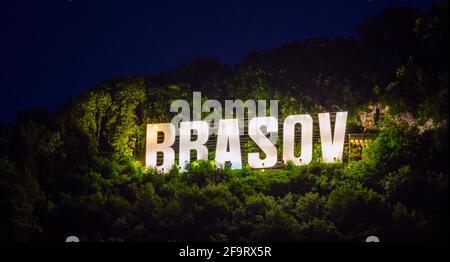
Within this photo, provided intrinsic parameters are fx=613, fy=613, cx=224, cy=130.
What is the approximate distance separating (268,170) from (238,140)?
47.7 inches

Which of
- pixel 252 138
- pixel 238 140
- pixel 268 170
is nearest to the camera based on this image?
pixel 268 170

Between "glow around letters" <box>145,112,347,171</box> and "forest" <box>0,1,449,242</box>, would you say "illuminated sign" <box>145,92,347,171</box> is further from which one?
"forest" <box>0,1,449,242</box>

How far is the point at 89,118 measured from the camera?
18672 millimetres

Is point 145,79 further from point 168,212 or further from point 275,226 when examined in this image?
point 275,226

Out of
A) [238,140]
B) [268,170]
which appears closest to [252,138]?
[238,140]

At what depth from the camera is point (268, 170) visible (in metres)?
17.2

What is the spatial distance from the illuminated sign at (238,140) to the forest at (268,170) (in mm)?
375

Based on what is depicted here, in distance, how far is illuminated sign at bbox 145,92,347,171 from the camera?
17.0 meters

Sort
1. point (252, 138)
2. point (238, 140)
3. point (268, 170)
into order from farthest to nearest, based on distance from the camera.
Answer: point (252, 138), point (238, 140), point (268, 170)

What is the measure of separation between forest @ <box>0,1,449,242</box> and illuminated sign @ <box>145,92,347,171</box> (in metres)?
0.38

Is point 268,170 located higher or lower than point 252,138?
lower

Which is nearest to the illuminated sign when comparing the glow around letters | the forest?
the glow around letters

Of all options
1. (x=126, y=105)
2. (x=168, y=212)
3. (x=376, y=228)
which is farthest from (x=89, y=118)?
(x=376, y=228)

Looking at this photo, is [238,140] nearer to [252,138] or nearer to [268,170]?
[252,138]
